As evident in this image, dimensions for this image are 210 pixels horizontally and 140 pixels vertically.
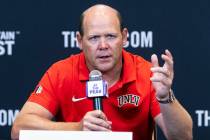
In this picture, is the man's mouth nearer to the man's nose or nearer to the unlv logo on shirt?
the man's nose

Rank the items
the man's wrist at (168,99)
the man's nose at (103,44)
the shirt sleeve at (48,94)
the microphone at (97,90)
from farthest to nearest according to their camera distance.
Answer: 1. the shirt sleeve at (48,94)
2. the man's nose at (103,44)
3. the man's wrist at (168,99)
4. the microphone at (97,90)

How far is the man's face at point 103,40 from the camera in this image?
2316mm

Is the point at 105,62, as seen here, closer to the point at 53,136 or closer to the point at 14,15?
the point at 53,136

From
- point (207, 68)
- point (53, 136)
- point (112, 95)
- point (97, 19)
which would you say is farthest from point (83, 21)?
point (207, 68)

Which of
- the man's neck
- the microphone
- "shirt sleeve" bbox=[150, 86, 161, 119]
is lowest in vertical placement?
"shirt sleeve" bbox=[150, 86, 161, 119]

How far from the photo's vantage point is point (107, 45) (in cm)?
231

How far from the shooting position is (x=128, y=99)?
2.43 m

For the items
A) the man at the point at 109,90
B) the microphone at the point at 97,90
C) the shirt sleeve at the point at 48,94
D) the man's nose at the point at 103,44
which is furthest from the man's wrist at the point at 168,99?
the shirt sleeve at the point at 48,94

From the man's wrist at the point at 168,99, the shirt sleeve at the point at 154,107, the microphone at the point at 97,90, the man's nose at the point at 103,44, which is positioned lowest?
the shirt sleeve at the point at 154,107

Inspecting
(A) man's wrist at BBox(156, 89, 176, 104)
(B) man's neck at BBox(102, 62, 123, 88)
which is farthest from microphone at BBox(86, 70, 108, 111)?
(B) man's neck at BBox(102, 62, 123, 88)

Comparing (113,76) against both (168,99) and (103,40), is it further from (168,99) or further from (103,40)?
(168,99)

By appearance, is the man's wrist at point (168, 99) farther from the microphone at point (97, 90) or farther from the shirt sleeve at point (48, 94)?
the shirt sleeve at point (48, 94)

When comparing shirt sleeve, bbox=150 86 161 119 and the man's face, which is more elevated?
the man's face

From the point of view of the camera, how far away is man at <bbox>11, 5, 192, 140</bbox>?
2.32 metres
